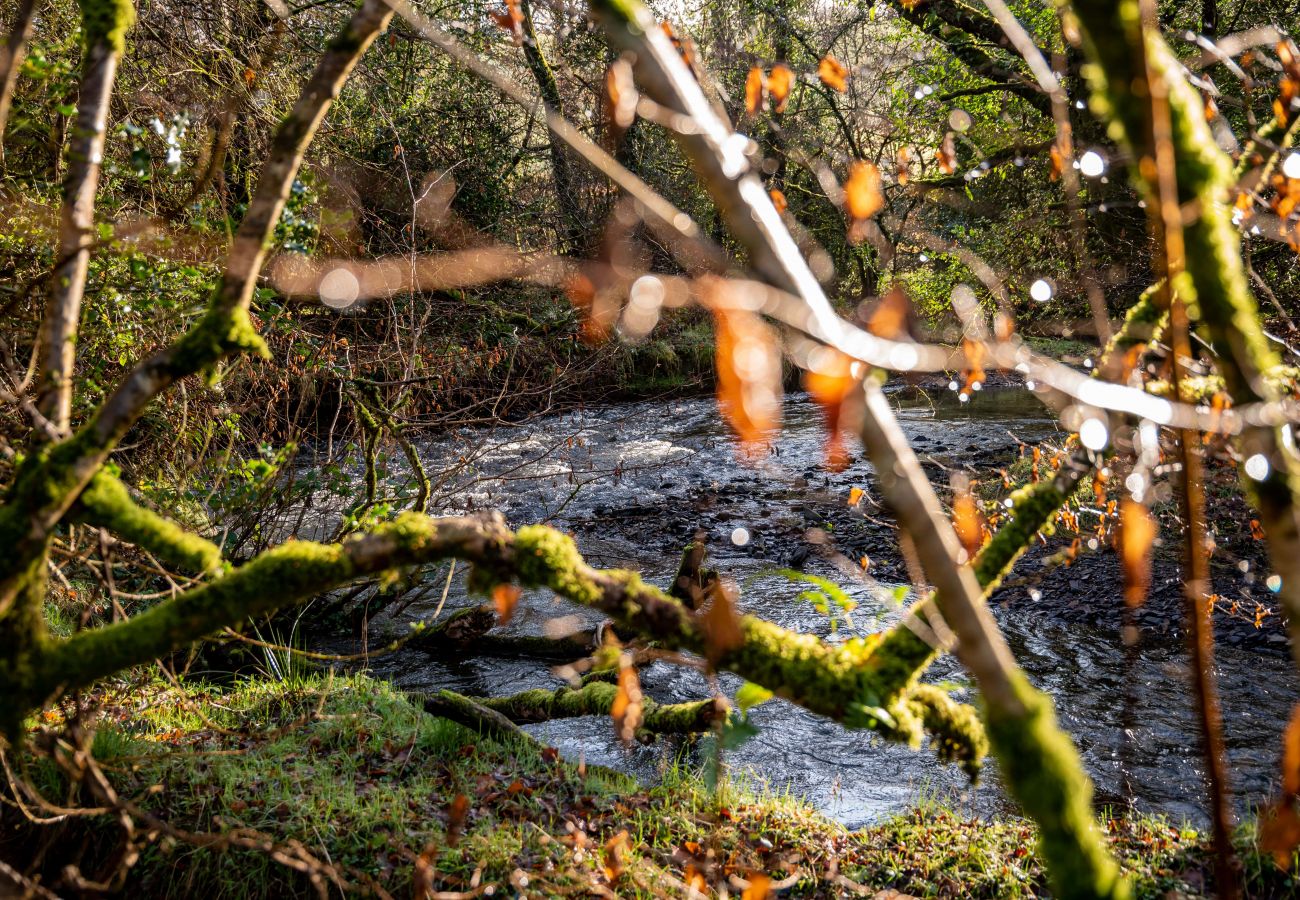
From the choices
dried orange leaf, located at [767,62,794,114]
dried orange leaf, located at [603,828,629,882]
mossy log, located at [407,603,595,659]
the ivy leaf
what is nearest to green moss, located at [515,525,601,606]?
the ivy leaf

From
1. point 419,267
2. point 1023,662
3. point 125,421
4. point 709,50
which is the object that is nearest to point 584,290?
point 125,421

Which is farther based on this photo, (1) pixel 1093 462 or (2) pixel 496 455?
(2) pixel 496 455

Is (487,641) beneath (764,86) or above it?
beneath

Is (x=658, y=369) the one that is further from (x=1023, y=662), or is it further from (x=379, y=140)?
(x=1023, y=662)

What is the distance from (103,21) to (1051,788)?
257 cm

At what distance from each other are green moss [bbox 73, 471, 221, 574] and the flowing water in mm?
1825

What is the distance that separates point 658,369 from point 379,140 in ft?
28.5

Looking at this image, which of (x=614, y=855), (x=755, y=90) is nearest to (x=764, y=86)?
(x=755, y=90)

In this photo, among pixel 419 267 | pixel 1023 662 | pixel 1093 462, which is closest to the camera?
pixel 1093 462

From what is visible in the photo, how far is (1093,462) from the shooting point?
2.06m

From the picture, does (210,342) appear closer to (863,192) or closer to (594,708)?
(863,192)

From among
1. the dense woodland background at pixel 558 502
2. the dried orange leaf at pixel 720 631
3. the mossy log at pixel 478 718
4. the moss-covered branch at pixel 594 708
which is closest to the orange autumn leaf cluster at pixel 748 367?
the dense woodland background at pixel 558 502

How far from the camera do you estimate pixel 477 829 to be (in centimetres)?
391

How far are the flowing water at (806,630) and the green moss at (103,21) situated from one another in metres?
2.40
